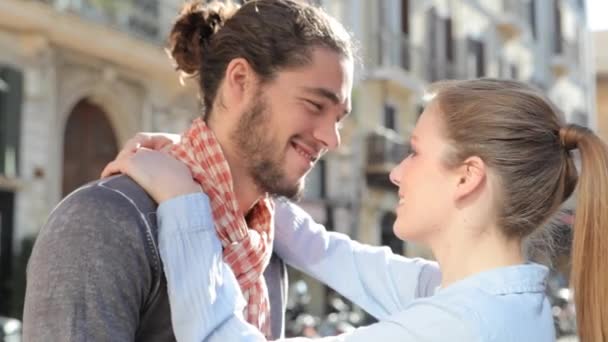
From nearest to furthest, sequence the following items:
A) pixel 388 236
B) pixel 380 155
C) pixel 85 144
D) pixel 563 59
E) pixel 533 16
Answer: pixel 85 144
pixel 380 155
pixel 388 236
pixel 533 16
pixel 563 59

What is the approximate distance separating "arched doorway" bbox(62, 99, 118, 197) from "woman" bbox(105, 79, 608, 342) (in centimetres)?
1080

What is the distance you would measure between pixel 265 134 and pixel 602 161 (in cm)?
73

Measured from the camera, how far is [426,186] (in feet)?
6.35

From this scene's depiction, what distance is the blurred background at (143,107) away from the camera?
11.2m

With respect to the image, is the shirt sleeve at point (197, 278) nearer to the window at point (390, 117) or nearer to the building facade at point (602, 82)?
the window at point (390, 117)

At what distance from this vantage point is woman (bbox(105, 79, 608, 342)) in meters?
1.75

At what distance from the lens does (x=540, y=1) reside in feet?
98.5

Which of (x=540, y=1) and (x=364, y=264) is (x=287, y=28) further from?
(x=540, y=1)

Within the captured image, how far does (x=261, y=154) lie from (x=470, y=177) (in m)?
0.50

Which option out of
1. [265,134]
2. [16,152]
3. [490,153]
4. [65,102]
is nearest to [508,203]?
[490,153]

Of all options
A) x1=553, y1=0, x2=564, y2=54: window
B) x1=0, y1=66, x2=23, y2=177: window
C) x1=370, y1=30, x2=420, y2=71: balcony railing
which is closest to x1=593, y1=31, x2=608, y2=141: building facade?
x1=553, y1=0, x2=564, y2=54: window

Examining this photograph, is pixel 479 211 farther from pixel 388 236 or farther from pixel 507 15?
pixel 507 15

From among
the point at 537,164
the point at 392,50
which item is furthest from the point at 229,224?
the point at 392,50

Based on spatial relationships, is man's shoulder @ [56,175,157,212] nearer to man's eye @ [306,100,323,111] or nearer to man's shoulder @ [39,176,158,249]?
man's shoulder @ [39,176,158,249]
